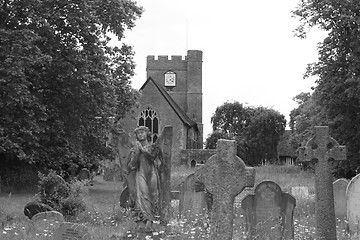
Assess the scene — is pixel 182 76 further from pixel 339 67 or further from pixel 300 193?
pixel 300 193

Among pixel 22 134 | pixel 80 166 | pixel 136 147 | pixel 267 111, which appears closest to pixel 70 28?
pixel 22 134

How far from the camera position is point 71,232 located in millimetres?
9273

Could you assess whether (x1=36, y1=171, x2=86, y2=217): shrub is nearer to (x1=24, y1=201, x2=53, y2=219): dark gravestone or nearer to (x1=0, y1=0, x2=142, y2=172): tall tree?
(x1=24, y1=201, x2=53, y2=219): dark gravestone

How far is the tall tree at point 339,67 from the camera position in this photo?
27.6 m

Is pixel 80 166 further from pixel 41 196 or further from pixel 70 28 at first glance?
pixel 41 196

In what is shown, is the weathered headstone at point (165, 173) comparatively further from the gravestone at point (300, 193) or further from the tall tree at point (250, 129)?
the tall tree at point (250, 129)

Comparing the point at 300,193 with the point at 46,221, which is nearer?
the point at 46,221

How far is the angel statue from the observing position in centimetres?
1112

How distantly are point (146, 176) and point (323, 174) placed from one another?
3249 millimetres

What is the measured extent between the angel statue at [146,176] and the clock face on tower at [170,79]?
5591 cm

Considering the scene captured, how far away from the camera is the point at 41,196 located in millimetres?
14609

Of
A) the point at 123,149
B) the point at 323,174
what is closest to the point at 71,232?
the point at 123,149

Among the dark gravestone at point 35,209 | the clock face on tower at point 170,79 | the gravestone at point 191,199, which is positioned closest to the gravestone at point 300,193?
the gravestone at point 191,199

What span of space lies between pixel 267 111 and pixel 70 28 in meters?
49.6
